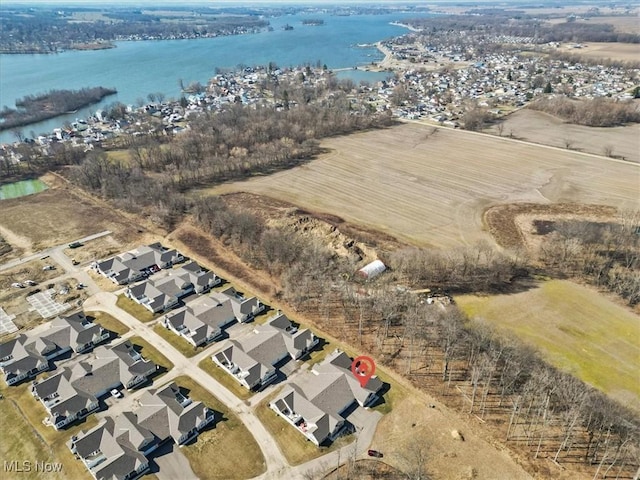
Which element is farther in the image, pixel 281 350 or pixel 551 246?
pixel 551 246

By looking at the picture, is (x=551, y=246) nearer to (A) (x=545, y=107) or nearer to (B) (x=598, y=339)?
(B) (x=598, y=339)

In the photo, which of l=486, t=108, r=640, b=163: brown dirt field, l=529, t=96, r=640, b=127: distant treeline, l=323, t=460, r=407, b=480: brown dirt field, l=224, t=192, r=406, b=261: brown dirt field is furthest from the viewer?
l=529, t=96, r=640, b=127: distant treeline

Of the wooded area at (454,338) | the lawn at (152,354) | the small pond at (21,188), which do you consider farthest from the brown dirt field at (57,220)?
the lawn at (152,354)

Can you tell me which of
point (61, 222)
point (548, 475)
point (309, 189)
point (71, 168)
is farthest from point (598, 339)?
point (71, 168)

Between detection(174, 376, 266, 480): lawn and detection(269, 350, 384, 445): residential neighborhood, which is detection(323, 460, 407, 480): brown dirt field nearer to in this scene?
Answer: detection(269, 350, 384, 445): residential neighborhood

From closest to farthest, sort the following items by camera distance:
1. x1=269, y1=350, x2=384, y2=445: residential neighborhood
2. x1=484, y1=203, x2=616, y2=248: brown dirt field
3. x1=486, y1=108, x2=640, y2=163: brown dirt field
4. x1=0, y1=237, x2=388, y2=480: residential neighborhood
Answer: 1. x1=0, y1=237, x2=388, y2=480: residential neighborhood
2. x1=269, y1=350, x2=384, y2=445: residential neighborhood
3. x1=484, y1=203, x2=616, y2=248: brown dirt field
4. x1=486, y1=108, x2=640, y2=163: brown dirt field

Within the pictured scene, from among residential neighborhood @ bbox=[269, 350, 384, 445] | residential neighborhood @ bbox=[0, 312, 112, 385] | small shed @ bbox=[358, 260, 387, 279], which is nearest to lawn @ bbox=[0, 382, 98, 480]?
residential neighborhood @ bbox=[0, 312, 112, 385]

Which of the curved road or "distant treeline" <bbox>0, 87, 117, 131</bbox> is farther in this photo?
"distant treeline" <bbox>0, 87, 117, 131</bbox>
